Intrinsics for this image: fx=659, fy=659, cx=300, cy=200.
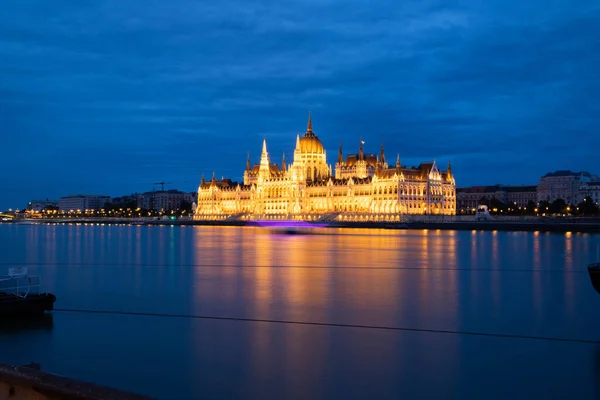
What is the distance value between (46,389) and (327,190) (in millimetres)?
120458

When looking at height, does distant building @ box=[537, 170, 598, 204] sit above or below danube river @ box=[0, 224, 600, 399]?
above

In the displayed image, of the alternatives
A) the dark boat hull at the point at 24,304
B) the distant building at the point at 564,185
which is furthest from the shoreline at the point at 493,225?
the dark boat hull at the point at 24,304

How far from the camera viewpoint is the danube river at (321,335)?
10.4 metres

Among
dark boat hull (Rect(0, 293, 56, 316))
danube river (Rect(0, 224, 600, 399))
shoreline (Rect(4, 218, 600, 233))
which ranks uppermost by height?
shoreline (Rect(4, 218, 600, 233))

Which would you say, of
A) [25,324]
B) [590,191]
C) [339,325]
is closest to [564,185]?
[590,191]

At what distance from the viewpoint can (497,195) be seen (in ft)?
497

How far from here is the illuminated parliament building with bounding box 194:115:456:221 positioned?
11438 centimetres

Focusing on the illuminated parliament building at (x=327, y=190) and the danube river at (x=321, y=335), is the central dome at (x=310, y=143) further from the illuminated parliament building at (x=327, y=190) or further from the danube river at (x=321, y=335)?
the danube river at (x=321, y=335)

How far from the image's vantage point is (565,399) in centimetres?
966

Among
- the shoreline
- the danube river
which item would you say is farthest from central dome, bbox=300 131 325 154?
the danube river

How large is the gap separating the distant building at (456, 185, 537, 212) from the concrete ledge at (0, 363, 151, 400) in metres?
147

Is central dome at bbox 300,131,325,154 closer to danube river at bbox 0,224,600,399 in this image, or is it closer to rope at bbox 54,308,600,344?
danube river at bbox 0,224,600,399

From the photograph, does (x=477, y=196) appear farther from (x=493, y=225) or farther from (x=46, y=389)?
(x=46, y=389)

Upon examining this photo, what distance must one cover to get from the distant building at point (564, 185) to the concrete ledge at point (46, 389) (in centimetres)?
13347
